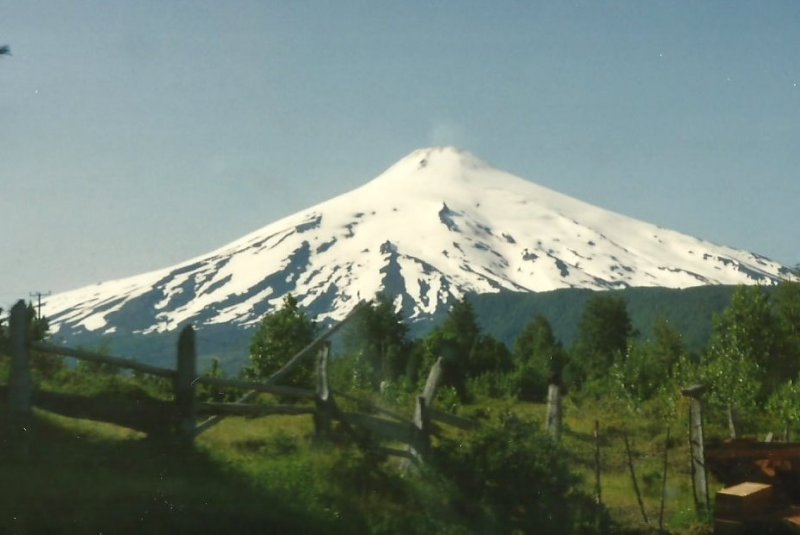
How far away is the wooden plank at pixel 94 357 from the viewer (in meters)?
9.00

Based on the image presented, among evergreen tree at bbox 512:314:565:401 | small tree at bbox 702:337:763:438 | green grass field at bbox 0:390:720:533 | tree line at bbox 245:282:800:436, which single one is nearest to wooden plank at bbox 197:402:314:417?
green grass field at bbox 0:390:720:533

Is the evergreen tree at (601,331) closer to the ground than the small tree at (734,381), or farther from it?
farther from it

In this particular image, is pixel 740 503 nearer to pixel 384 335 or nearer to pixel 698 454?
pixel 698 454

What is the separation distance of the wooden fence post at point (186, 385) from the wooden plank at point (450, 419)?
3.25m

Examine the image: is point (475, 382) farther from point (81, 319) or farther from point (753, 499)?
point (81, 319)

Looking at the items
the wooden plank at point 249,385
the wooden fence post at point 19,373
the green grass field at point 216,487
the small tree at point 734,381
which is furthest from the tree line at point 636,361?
the wooden fence post at point 19,373

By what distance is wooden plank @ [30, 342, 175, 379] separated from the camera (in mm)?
9000

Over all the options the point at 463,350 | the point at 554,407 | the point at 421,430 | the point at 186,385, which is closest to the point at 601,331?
the point at 463,350

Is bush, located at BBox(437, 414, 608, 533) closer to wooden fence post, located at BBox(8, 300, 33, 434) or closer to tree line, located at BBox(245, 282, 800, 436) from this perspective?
tree line, located at BBox(245, 282, 800, 436)

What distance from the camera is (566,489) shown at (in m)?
11.2

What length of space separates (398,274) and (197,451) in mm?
184454

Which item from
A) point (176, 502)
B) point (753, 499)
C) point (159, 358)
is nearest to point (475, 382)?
point (753, 499)

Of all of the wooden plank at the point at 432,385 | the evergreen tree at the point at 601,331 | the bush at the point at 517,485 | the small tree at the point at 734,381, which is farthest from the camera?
the evergreen tree at the point at 601,331

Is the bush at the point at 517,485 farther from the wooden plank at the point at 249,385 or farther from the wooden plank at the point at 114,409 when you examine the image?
the wooden plank at the point at 114,409
